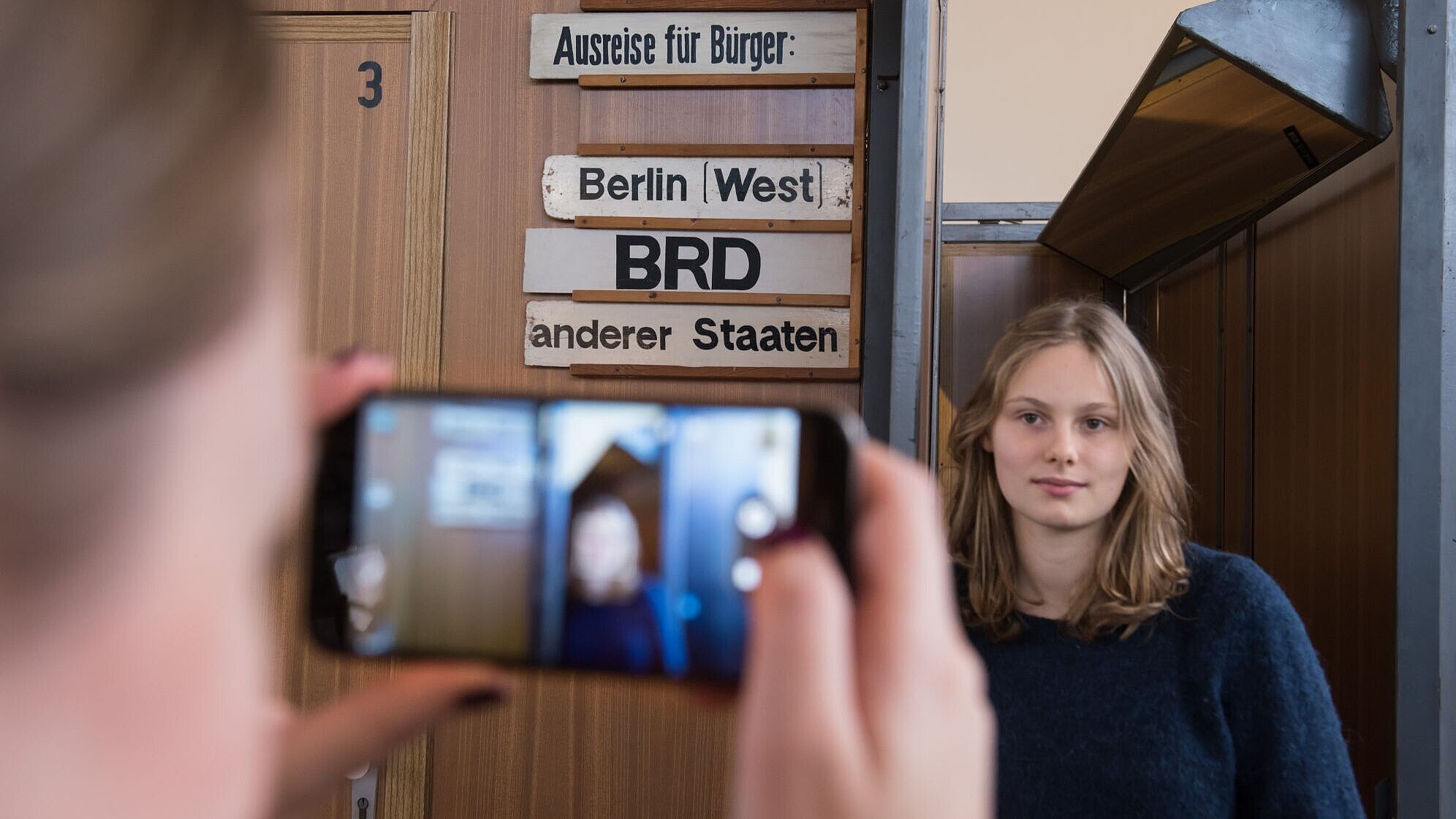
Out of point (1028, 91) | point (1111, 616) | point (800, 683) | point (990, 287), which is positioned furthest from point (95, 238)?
point (1028, 91)

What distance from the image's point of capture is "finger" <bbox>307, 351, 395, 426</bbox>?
1.36ft

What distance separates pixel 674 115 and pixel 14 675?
1762 millimetres

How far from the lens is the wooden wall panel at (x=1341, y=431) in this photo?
5.26 feet

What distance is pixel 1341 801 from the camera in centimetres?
111

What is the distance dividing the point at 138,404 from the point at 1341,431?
2.02 m

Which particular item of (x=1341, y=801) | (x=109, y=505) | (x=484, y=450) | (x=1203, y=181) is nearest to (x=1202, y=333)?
(x=1203, y=181)

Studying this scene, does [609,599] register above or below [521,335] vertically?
below

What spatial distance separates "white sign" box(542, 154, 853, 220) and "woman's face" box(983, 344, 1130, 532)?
0.60 meters

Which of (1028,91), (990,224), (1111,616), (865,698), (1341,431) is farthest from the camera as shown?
(1028,91)

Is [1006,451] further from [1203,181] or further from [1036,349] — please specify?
[1203,181]

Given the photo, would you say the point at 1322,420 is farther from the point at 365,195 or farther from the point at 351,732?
the point at 351,732

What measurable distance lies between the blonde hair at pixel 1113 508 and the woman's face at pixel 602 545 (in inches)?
37.0

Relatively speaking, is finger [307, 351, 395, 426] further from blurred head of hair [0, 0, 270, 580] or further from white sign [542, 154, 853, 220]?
white sign [542, 154, 853, 220]

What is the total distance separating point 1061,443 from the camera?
128 cm
